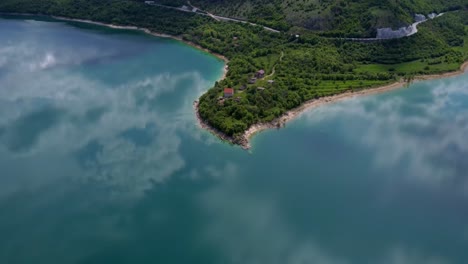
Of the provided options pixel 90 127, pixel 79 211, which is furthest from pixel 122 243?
pixel 90 127

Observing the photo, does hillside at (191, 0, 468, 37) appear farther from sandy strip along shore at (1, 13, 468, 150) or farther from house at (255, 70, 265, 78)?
house at (255, 70, 265, 78)

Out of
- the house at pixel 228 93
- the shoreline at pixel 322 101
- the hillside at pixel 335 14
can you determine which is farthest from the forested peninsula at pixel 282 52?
the shoreline at pixel 322 101

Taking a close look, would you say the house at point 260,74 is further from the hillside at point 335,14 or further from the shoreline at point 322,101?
the hillside at point 335,14

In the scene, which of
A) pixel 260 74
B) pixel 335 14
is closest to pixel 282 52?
pixel 260 74

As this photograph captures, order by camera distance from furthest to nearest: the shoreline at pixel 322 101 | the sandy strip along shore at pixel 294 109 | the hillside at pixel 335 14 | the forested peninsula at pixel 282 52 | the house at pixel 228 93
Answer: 1. the hillside at pixel 335 14
2. the house at pixel 228 93
3. the forested peninsula at pixel 282 52
4. the shoreline at pixel 322 101
5. the sandy strip along shore at pixel 294 109

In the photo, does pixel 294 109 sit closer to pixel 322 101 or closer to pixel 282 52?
pixel 322 101

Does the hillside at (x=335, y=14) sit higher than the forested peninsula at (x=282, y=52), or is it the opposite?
the hillside at (x=335, y=14)

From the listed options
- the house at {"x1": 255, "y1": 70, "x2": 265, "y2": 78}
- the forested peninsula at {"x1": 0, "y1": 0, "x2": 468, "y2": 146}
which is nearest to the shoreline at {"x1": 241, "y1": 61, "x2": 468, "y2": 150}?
the forested peninsula at {"x1": 0, "y1": 0, "x2": 468, "y2": 146}
